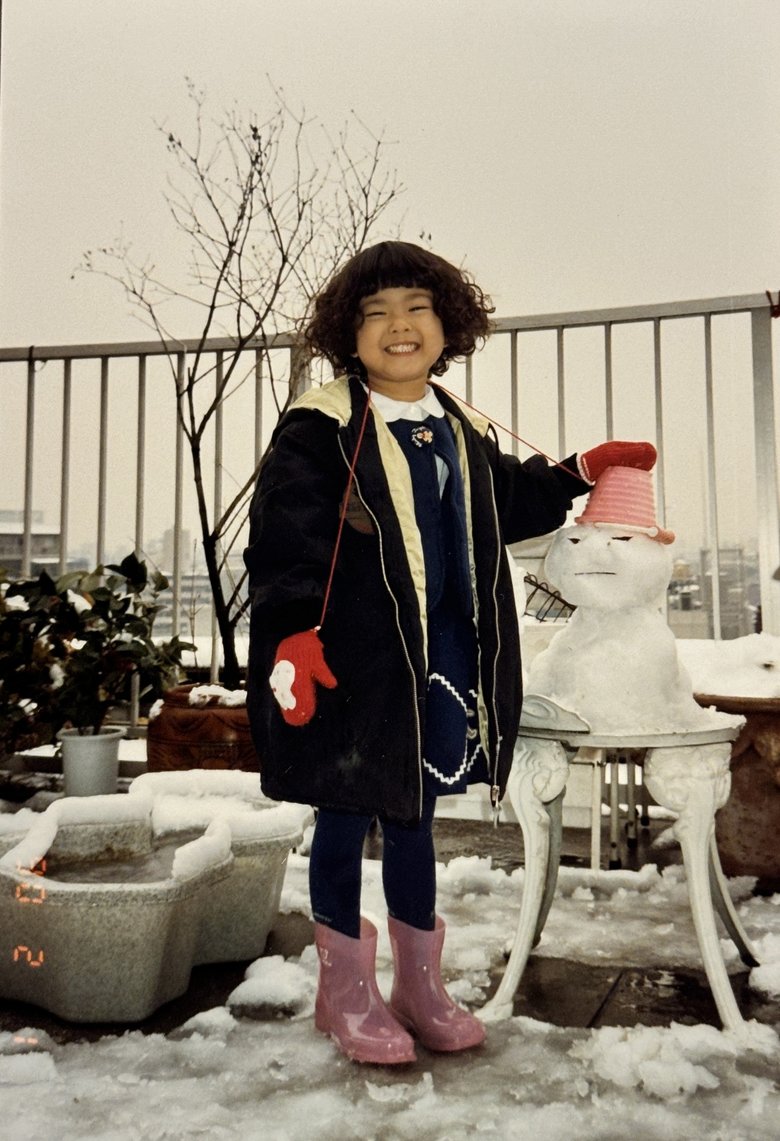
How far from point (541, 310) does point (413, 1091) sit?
2332mm

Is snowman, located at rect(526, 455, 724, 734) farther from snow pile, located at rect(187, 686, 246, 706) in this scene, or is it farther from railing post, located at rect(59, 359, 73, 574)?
railing post, located at rect(59, 359, 73, 574)

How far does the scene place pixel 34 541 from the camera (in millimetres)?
3230

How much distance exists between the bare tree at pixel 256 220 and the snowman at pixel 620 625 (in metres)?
1.51

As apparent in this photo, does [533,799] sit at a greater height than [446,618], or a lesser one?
lesser

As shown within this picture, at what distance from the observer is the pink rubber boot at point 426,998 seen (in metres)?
1.17

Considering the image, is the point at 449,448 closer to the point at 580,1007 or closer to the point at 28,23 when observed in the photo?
the point at 580,1007

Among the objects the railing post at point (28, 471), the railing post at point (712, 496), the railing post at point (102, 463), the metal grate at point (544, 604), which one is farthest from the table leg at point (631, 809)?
the railing post at point (28, 471)

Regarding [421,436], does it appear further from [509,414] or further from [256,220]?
[256,220]

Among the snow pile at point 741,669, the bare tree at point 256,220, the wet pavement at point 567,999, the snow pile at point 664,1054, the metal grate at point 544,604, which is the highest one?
Result: the bare tree at point 256,220

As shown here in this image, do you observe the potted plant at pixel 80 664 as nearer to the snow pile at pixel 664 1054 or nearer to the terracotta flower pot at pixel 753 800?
the terracotta flower pot at pixel 753 800

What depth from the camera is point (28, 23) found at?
70.3 inches

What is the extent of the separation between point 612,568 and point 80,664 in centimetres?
169

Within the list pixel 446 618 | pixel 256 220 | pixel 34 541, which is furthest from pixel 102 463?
pixel 446 618

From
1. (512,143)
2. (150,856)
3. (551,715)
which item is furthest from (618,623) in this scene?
(512,143)
